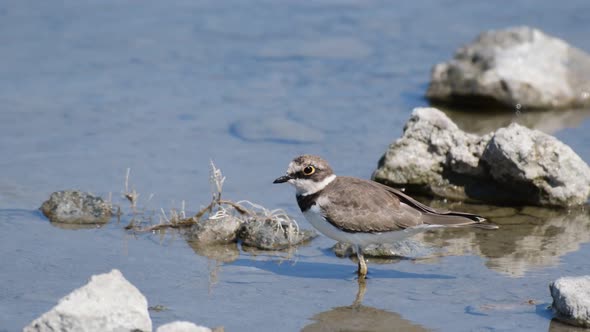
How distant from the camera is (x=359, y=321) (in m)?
8.12

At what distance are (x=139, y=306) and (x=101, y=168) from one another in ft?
17.4

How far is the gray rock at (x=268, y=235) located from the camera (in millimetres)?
9898

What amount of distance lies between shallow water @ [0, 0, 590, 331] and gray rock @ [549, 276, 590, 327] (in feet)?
0.89

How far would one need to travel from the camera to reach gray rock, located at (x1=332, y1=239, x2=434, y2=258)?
32.1ft

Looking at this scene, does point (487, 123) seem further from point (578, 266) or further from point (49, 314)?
point (49, 314)

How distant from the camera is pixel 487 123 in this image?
576 inches

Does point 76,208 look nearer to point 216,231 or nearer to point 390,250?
point 216,231

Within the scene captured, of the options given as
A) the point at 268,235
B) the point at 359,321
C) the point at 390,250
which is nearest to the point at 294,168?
the point at 268,235

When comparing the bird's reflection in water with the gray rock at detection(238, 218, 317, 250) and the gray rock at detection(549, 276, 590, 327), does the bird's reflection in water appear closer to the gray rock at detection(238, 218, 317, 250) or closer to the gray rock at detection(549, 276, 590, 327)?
the gray rock at detection(549, 276, 590, 327)

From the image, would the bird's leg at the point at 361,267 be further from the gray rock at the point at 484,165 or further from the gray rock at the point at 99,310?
the gray rock at the point at 99,310

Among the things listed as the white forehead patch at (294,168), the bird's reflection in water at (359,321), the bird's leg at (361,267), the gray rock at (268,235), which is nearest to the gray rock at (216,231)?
the gray rock at (268,235)

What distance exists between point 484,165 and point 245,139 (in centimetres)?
353

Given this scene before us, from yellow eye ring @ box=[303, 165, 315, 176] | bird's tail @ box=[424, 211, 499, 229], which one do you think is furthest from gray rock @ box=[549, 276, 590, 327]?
yellow eye ring @ box=[303, 165, 315, 176]

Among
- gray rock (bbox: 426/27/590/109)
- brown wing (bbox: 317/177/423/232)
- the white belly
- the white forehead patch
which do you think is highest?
gray rock (bbox: 426/27/590/109)
